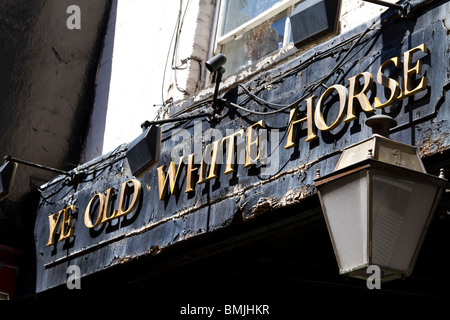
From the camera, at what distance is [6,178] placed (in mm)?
7371

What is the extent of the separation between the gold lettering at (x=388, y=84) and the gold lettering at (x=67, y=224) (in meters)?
3.60

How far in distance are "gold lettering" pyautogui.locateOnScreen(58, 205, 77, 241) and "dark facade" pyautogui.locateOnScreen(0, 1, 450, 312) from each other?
0.4 inches

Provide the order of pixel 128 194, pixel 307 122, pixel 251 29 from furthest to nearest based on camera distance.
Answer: pixel 251 29, pixel 128 194, pixel 307 122

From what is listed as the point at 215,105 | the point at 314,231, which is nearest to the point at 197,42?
the point at 215,105

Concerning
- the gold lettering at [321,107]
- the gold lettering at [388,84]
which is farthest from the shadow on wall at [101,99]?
the gold lettering at [388,84]

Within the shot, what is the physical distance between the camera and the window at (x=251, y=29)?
7.00 metres

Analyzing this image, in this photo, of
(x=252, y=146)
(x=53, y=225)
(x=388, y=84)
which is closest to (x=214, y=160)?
(x=252, y=146)

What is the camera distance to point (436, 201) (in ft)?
10.9

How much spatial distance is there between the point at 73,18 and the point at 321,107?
5044mm

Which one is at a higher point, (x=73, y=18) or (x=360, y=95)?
(x=73, y=18)

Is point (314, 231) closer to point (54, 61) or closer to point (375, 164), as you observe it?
point (375, 164)

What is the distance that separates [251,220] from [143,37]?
3.79 m

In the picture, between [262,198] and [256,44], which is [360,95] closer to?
[262,198]

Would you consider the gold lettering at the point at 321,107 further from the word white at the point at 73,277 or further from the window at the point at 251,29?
the word white at the point at 73,277
